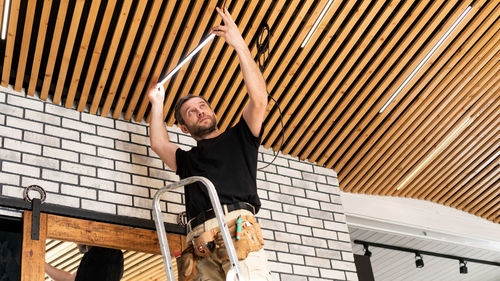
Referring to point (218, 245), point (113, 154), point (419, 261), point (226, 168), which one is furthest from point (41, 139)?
point (419, 261)

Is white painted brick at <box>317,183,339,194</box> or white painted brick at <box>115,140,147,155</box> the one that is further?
white painted brick at <box>317,183,339,194</box>

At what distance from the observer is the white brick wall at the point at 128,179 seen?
429 centimetres

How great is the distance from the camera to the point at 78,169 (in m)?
4.45

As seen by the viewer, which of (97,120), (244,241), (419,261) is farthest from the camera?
(419,261)

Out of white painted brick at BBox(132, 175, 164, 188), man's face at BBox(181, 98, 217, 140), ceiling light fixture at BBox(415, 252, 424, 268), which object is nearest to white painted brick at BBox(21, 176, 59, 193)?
white painted brick at BBox(132, 175, 164, 188)

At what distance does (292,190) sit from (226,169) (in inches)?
82.9

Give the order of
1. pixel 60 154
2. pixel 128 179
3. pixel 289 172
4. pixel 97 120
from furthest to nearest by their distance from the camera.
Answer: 1. pixel 289 172
2. pixel 97 120
3. pixel 128 179
4. pixel 60 154

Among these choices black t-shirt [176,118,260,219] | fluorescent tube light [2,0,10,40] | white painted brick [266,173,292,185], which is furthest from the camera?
white painted brick [266,173,292,185]

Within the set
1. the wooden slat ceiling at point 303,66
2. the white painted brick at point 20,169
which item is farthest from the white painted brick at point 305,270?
the white painted brick at point 20,169

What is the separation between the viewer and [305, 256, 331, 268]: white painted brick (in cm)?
522

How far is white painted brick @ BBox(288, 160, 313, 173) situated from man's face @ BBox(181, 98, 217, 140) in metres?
1.98

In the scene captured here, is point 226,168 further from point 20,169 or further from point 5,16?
point 5,16

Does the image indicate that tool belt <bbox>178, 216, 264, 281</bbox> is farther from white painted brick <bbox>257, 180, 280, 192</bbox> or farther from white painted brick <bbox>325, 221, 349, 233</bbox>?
white painted brick <bbox>325, 221, 349, 233</bbox>

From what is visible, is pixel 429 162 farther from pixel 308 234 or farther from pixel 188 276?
pixel 188 276
